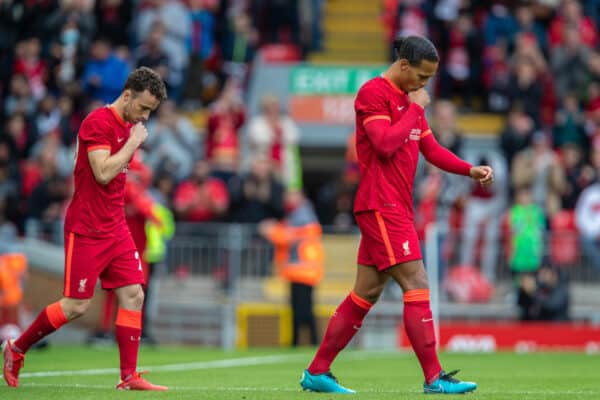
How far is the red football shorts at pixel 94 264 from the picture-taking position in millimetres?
9914

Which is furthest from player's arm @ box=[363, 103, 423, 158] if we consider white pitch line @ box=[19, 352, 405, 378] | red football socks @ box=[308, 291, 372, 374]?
white pitch line @ box=[19, 352, 405, 378]

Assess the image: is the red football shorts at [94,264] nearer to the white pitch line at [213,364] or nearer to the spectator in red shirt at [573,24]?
the white pitch line at [213,364]

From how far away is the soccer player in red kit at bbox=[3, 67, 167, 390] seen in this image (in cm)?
986

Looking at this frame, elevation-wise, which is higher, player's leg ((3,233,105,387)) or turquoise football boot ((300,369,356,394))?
player's leg ((3,233,105,387))

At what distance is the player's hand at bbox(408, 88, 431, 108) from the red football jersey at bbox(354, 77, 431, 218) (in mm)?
51

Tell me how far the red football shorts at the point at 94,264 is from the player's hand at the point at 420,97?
94.5 inches

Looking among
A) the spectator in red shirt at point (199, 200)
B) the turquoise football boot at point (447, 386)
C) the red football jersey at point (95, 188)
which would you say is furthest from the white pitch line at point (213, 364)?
the turquoise football boot at point (447, 386)

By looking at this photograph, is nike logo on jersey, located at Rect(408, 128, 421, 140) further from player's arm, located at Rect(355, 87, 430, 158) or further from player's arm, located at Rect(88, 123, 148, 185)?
player's arm, located at Rect(88, 123, 148, 185)

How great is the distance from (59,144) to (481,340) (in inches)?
293

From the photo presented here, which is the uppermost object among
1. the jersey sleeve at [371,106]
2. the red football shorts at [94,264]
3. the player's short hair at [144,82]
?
the player's short hair at [144,82]

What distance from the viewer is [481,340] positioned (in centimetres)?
1967

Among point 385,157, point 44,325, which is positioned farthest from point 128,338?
point 385,157

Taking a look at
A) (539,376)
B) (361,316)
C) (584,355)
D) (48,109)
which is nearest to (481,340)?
(584,355)

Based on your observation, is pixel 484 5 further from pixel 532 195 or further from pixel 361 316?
pixel 361 316
